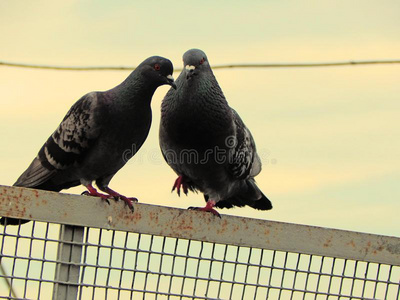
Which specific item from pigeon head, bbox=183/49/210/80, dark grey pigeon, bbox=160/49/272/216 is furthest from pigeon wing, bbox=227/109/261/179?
pigeon head, bbox=183/49/210/80

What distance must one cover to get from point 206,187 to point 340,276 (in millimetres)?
1819

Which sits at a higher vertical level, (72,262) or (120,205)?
(120,205)

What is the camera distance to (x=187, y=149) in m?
5.17

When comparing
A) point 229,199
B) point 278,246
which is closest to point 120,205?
point 278,246

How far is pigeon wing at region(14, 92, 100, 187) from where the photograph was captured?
491 centimetres

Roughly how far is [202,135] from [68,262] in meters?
2.00

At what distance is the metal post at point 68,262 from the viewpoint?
11.1 feet

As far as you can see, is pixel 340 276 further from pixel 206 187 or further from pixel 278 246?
pixel 206 187

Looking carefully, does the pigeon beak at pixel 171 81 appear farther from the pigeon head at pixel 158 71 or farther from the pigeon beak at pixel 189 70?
the pigeon beak at pixel 189 70

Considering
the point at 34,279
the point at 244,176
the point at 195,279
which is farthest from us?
the point at 244,176

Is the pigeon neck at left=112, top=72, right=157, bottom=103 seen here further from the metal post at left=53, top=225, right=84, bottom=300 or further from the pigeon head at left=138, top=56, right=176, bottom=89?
the metal post at left=53, top=225, right=84, bottom=300

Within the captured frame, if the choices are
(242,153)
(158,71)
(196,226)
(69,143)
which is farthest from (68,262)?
(242,153)

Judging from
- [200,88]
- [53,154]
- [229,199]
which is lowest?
[229,199]

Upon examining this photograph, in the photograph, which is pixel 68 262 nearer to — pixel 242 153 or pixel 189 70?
pixel 189 70
